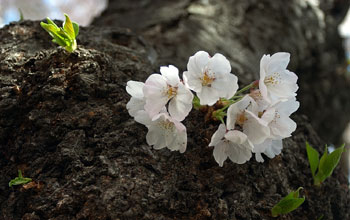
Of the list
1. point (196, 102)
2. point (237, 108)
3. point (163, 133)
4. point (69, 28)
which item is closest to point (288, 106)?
point (237, 108)

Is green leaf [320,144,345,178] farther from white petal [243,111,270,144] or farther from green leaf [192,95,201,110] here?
green leaf [192,95,201,110]

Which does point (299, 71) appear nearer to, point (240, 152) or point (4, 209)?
point (240, 152)

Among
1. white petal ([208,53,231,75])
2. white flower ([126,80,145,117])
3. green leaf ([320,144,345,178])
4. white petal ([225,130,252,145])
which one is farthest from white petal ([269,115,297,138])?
white flower ([126,80,145,117])

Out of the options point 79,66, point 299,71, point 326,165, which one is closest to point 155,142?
point 79,66

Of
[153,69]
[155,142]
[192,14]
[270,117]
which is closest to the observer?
[270,117]

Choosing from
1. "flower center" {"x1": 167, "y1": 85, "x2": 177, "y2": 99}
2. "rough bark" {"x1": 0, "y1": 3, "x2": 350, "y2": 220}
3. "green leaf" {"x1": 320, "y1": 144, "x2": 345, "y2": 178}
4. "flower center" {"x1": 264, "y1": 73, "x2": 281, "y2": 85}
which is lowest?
"green leaf" {"x1": 320, "y1": 144, "x2": 345, "y2": 178}

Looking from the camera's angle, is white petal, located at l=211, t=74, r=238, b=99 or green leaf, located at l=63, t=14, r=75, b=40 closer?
white petal, located at l=211, t=74, r=238, b=99

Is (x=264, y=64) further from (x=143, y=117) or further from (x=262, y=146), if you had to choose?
(x=143, y=117)
